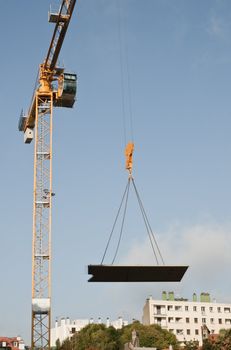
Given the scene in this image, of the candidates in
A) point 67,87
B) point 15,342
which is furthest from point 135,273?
point 15,342

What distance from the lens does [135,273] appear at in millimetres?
29078

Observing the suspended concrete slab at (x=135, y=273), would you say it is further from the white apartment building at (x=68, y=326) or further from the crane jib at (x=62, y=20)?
the white apartment building at (x=68, y=326)

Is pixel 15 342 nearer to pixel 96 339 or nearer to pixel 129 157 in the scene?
pixel 96 339

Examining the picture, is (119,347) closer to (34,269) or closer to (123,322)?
(34,269)

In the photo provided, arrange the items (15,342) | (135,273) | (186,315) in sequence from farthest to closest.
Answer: (186,315) < (15,342) < (135,273)

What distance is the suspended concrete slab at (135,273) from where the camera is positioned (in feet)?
91.9

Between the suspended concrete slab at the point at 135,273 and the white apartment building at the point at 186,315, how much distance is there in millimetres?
77224

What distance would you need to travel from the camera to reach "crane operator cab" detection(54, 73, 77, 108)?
61.3 metres

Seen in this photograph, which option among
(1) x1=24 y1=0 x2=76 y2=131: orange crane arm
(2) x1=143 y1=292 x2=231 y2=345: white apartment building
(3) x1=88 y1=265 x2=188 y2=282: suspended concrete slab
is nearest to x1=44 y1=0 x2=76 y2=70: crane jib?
Answer: (1) x1=24 y1=0 x2=76 y2=131: orange crane arm

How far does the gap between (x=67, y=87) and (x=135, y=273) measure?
1409 inches

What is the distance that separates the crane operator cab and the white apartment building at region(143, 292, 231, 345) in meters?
54.1

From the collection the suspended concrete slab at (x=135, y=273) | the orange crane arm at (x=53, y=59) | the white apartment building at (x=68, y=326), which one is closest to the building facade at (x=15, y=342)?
the white apartment building at (x=68, y=326)

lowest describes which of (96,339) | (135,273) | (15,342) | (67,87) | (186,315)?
(135,273)

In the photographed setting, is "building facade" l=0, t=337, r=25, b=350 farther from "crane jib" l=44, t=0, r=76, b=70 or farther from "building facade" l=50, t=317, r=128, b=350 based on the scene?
"crane jib" l=44, t=0, r=76, b=70
